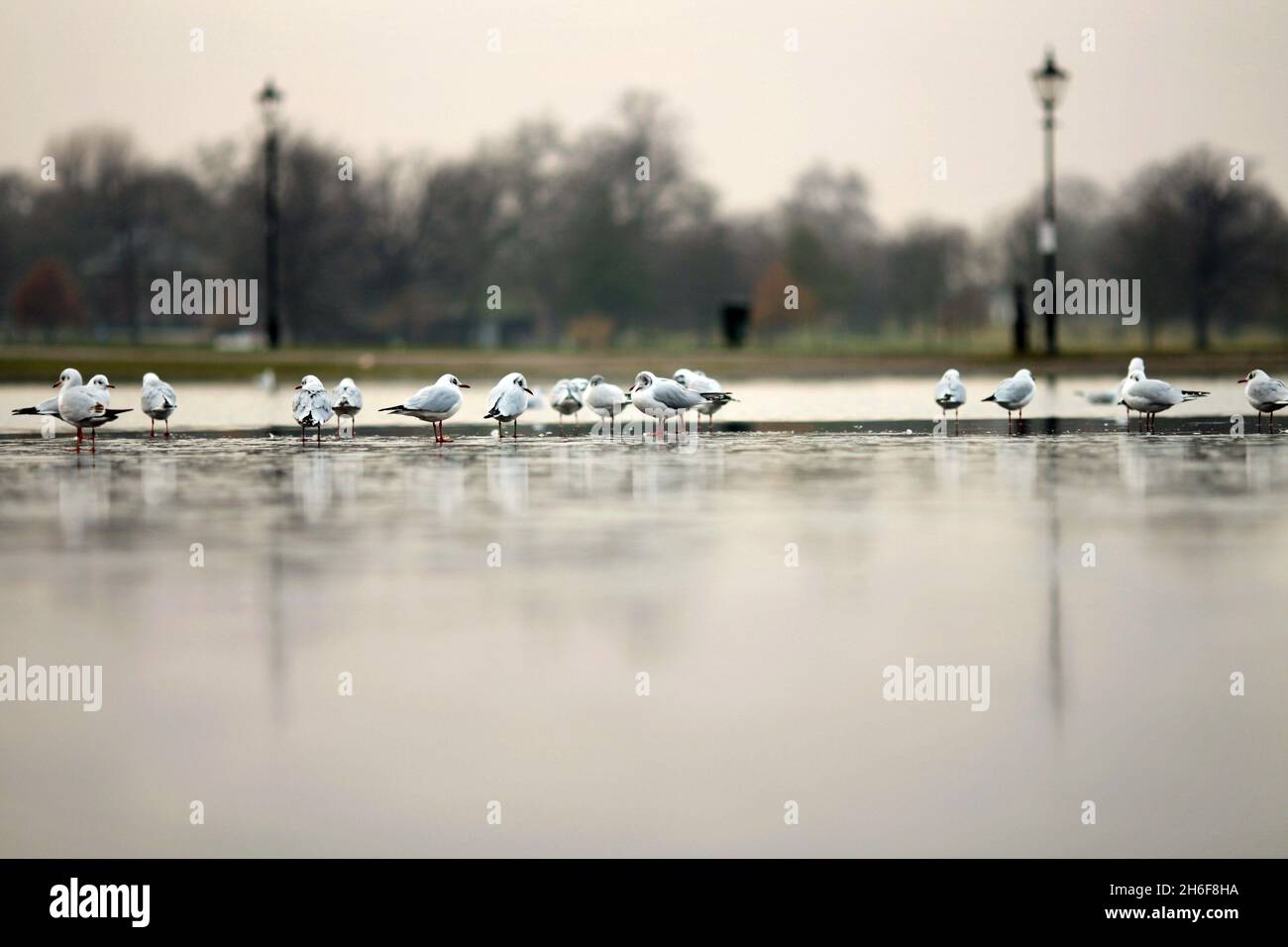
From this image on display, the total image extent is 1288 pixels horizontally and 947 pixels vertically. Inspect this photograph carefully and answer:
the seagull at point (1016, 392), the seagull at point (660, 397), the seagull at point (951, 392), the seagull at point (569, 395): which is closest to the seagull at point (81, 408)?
the seagull at point (660, 397)

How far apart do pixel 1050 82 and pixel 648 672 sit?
3823cm

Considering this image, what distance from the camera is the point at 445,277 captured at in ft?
319

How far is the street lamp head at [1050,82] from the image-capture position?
42.8 m

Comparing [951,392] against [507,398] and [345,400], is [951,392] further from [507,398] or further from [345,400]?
[345,400]

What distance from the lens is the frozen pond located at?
19.2 ft

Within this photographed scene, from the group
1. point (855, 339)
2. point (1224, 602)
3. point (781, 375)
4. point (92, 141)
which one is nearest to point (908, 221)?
point (855, 339)

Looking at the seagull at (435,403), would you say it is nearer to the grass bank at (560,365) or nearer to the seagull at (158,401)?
the seagull at (158,401)

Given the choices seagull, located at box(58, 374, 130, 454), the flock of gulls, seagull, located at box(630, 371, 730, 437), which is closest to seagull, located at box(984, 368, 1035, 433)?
the flock of gulls

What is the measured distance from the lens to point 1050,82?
43000mm

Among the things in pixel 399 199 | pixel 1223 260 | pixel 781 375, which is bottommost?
pixel 781 375

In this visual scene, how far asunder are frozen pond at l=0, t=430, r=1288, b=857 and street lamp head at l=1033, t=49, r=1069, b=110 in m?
29.9

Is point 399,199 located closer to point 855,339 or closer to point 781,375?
point 855,339

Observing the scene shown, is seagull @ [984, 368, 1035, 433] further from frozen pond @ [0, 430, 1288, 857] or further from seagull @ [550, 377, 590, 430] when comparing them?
frozen pond @ [0, 430, 1288, 857]

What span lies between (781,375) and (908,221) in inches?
2013
